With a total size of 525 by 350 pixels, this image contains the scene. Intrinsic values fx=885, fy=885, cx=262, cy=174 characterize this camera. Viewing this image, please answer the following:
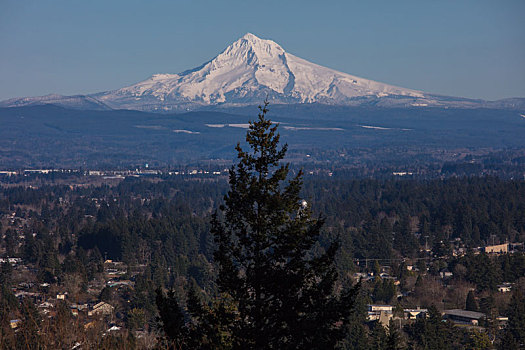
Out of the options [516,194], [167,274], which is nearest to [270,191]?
[167,274]

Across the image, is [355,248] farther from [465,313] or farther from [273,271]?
[273,271]

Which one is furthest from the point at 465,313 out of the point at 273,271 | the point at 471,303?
the point at 273,271

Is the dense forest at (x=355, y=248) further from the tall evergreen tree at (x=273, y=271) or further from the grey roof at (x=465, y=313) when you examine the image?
the tall evergreen tree at (x=273, y=271)

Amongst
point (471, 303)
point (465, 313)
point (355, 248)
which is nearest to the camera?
A: point (465, 313)

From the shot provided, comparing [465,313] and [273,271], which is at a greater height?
[273,271]

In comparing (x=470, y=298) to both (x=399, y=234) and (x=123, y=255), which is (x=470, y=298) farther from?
(x=123, y=255)

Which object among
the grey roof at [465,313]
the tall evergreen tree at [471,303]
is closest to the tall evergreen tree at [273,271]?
the grey roof at [465,313]

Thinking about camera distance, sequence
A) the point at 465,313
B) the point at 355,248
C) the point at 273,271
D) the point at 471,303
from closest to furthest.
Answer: the point at 273,271, the point at 465,313, the point at 471,303, the point at 355,248

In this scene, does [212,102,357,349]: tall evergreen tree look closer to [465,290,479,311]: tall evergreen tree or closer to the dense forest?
the dense forest
